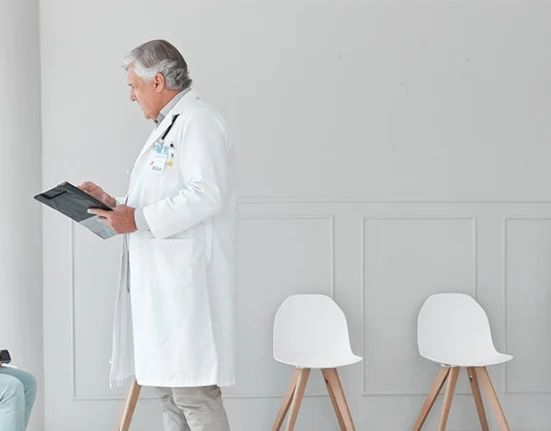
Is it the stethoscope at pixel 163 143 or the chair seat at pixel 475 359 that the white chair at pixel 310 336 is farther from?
the stethoscope at pixel 163 143

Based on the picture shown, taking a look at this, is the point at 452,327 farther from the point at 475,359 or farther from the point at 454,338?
the point at 475,359

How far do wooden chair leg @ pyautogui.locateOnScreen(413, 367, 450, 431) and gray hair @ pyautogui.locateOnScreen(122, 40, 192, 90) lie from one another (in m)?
1.72

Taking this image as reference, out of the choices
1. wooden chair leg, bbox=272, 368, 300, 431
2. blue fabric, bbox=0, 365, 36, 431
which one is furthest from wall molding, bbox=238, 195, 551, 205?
blue fabric, bbox=0, 365, 36, 431

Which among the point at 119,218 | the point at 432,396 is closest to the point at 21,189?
the point at 119,218

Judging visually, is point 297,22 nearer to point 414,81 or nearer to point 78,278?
point 414,81

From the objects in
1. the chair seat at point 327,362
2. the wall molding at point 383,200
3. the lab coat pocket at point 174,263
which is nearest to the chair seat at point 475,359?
the chair seat at point 327,362

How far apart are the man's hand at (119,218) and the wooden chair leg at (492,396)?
5.52 feet

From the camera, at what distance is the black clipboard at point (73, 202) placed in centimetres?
234

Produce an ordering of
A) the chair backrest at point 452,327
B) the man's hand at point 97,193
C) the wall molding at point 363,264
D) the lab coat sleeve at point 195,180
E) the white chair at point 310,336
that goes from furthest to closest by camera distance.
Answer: the wall molding at point 363,264
the chair backrest at point 452,327
the white chair at point 310,336
the man's hand at point 97,193
the lab coat sleeve at point 195,180

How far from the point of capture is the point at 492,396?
3223 millimetres

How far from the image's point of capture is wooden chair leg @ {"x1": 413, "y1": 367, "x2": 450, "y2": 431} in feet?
10.9

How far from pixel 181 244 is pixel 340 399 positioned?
1186 millimetres

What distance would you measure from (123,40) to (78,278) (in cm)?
109

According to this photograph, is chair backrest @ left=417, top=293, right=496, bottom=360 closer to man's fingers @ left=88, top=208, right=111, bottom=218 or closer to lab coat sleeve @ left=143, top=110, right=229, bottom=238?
lab coat sleeve @ left=143, top=110, right=229, bottom=238
